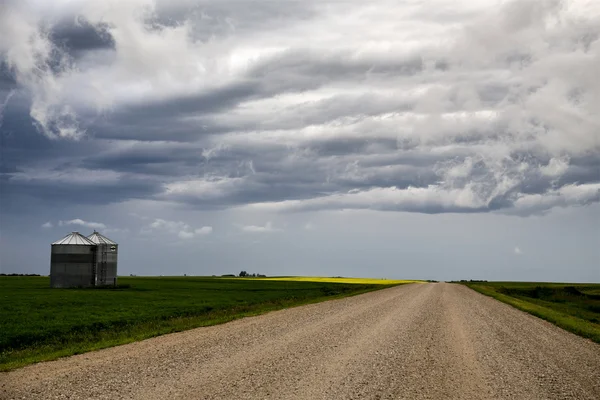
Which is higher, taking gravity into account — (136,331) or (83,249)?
(83,249)

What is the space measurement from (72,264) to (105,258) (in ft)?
18.9

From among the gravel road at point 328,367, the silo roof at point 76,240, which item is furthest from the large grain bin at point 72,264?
the gravel road at point 328,367

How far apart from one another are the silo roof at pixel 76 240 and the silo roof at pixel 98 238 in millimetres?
1622

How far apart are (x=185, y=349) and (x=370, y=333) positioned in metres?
8.38

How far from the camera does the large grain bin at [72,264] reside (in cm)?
8719

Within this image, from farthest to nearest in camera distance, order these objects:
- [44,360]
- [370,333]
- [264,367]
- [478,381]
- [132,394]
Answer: [370,333] < [44,360] < [264,367] < [478,381] < [132,394]

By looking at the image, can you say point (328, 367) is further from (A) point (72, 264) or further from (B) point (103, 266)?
(B) point (103, 266)

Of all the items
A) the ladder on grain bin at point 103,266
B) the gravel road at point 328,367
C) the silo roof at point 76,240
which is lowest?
the gravel road at point 328,367

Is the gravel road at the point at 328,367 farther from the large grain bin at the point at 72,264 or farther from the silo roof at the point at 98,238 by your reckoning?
the silo roof at the point at 98,238

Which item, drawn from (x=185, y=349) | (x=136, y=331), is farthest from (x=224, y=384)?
(x=136, y=331)

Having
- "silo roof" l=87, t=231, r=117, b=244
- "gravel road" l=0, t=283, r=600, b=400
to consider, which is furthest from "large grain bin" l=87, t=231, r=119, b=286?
"gravel road" l=0, t=283, r=600, b=400

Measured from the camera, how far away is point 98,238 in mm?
95688

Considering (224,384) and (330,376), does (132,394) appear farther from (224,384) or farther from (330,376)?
(330,376)

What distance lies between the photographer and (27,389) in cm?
1342
